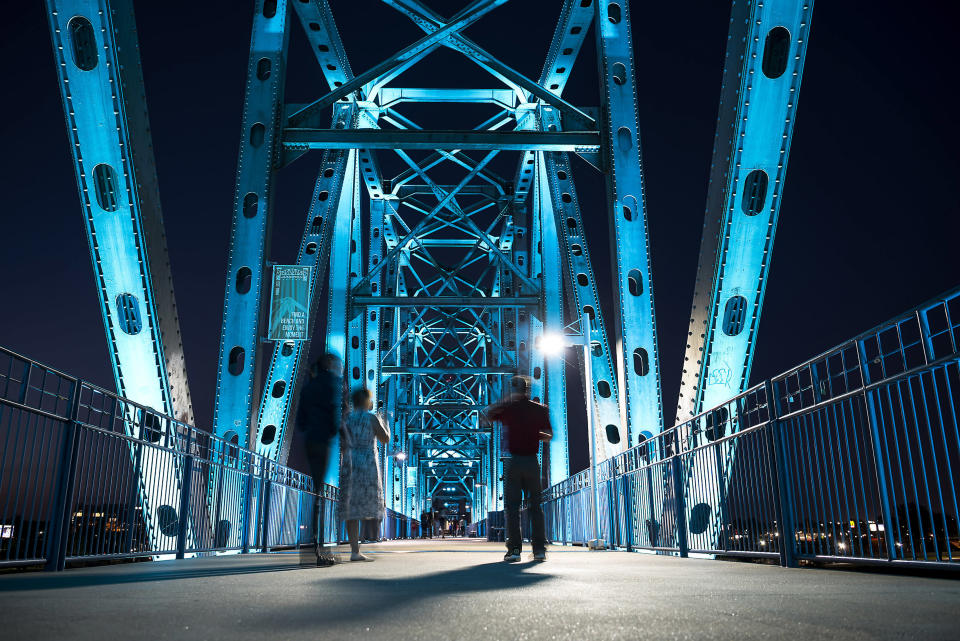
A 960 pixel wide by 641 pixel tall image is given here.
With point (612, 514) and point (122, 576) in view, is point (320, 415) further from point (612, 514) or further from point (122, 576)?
point (612, 514)

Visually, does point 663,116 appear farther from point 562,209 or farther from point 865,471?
point 865,471

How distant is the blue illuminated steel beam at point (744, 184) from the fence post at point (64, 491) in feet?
18.4

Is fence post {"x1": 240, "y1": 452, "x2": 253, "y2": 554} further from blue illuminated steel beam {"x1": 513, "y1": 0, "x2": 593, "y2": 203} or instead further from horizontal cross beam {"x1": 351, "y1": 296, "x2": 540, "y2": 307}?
horizontal cross beam {"x1": 351, "y1": 296, "x2": 540, "y2": 307}

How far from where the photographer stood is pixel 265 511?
10914 millimetres

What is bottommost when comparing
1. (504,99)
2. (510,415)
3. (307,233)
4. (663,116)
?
(510,415)

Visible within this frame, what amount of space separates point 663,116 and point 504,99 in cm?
1301

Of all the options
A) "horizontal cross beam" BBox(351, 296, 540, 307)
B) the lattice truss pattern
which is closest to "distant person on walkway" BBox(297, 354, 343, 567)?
the lattice truss pattern

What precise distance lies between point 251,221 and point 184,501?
4783 mm

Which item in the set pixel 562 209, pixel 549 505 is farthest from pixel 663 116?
pixel 549 505

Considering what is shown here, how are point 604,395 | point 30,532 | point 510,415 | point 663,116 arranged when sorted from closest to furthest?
point 30,532
point 510,415
point 604,395
point 663,116

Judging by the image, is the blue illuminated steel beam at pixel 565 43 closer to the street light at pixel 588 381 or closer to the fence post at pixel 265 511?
the street light at pixel 588 381

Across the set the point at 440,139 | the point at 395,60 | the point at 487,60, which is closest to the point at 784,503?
the point at 440,139

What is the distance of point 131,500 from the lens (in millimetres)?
7176

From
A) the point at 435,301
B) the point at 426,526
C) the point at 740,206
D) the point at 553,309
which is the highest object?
the point at 435,301
